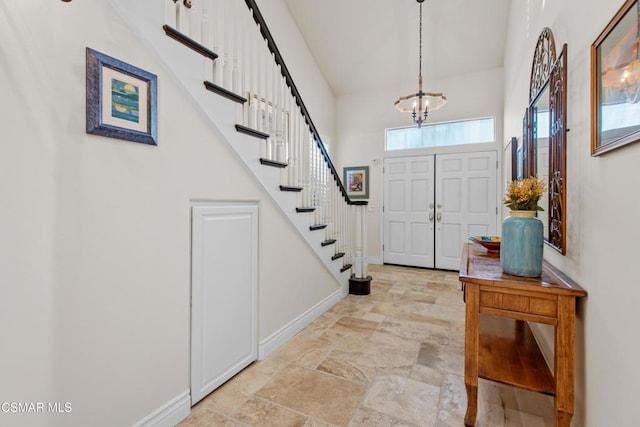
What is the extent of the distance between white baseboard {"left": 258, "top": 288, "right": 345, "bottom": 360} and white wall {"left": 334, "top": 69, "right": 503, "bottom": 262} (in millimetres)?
2411

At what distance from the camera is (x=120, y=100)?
4.31ft

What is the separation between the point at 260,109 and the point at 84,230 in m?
1.55

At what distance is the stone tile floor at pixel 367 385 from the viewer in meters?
1.63

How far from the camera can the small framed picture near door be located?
5.88 meters

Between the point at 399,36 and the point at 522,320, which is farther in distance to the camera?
the point at 399,36

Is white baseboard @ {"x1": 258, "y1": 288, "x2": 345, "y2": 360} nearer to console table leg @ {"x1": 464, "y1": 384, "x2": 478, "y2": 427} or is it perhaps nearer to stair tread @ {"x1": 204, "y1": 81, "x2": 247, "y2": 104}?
console table leg @ {"x1": 464, "y1": 384, "x2": 478, "y2": 427}

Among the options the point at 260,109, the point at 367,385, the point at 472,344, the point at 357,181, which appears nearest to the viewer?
the point at 472,344

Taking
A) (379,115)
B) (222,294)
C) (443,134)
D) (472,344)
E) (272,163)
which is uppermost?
(379,115)

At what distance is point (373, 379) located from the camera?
199cm

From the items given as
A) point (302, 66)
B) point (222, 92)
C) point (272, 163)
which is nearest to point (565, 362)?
point (272, 163)

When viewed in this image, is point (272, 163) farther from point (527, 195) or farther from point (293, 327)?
point (527, 195)

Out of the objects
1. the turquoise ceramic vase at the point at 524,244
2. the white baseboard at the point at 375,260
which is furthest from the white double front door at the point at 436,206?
the turquoise ceramic vase at the point at 524,244

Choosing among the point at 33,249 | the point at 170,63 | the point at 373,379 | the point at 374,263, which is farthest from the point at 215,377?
the point at 374,263

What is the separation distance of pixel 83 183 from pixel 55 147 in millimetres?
157
